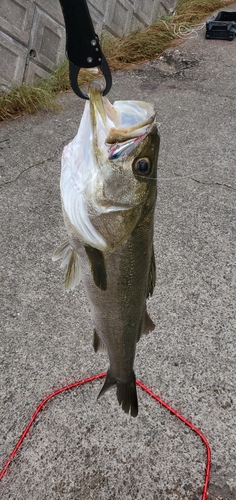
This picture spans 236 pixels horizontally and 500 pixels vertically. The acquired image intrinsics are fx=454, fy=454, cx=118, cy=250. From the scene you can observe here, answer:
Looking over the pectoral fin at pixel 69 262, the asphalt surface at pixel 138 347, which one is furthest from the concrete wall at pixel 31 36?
the pectoral fin at pixel 69 262

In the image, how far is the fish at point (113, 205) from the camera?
1325 millimetres

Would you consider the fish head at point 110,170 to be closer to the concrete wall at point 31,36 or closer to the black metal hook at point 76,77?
the black metal hook at point 76,77

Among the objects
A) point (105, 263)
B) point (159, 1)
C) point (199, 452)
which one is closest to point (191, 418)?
point (199, 452)

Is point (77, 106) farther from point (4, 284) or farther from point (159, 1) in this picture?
point (159, 1)

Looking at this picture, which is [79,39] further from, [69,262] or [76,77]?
[69,262]

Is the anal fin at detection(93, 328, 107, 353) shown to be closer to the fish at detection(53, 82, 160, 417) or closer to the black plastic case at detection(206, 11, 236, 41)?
the fish at detection(53, 82, 160, 417)

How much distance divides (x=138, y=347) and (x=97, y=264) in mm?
1292

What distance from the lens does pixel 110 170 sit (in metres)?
1.38

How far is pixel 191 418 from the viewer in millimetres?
2303

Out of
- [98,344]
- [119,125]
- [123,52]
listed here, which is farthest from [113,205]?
[123,52]

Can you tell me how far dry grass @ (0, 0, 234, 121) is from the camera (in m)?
4.71

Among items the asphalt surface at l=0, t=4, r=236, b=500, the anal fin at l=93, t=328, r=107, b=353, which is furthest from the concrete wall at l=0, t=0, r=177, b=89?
the anal fin at l=93, t=328, r=107, b=353

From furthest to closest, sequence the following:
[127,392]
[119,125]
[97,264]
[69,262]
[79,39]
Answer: [127,392], [69,262], [97,264], [119,125], [79,39]

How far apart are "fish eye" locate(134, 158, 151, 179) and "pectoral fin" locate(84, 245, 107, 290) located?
0.29m
